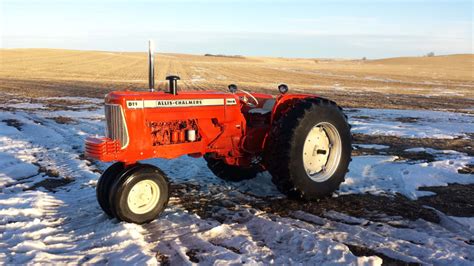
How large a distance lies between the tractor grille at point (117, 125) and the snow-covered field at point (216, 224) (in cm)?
79

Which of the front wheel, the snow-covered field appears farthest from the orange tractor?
the snow-covered field

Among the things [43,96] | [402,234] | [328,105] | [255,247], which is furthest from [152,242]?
[43,96]

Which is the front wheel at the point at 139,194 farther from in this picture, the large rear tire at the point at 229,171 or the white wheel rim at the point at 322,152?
the white wheel rim at the point at 322,152

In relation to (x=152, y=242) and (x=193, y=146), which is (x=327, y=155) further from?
(x=152, y=242)

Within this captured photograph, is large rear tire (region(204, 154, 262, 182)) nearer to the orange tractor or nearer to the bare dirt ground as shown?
the orange tractor

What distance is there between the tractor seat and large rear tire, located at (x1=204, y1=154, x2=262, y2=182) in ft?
2.46

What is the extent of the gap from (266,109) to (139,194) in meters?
1.88

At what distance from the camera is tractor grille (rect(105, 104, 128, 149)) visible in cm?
443

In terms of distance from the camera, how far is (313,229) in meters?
4.48

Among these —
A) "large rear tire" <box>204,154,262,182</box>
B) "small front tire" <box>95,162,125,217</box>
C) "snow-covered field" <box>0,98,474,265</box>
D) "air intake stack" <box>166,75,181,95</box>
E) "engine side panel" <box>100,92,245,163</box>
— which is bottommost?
"snow-covered field" <box>0,98,474,265</box>

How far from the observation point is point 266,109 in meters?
5.63

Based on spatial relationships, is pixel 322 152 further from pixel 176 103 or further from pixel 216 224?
pixel 176 103

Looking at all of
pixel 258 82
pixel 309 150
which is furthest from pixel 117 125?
pixel 258 82

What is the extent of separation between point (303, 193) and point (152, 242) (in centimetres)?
184
